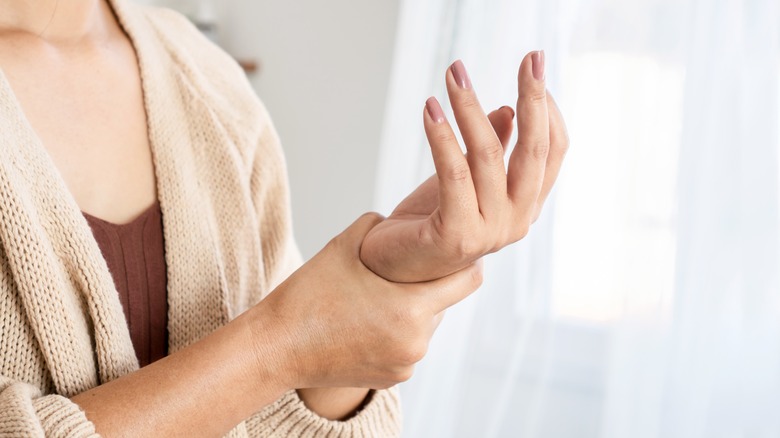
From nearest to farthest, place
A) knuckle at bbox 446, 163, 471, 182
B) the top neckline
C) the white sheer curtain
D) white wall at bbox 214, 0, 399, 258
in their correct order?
knuckle at bbox 446, 163, 471, 182
the top neckline
the white sheer curtain
white wall at bbox 214, 0, 399, 258

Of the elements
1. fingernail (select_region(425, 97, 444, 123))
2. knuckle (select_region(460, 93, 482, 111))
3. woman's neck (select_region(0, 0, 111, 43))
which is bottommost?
fingernail (select_region(425, 97, 444, 123))

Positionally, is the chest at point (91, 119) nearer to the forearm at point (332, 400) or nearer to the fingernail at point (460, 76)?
the forearm at point (332, 400)

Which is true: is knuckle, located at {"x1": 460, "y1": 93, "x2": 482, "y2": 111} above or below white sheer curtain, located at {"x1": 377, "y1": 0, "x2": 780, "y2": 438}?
above

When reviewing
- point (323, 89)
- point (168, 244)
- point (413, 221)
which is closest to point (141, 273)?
point (168, 244)

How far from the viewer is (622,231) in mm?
1489

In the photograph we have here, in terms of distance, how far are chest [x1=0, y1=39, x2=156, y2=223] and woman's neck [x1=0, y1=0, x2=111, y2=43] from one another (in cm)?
2

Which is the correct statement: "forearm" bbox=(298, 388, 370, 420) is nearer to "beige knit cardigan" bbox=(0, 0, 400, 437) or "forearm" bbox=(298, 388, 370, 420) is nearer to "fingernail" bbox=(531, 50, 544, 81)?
"beige knit cardigan" bbox=(0, 0, 400, 437)

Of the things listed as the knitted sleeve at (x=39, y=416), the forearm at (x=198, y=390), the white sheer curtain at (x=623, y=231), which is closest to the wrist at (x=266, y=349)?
the forearm at (x=198, y=390)

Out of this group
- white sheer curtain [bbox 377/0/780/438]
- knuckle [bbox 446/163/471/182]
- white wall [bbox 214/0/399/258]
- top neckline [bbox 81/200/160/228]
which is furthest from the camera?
white wall [bbox 214/0/399/258]

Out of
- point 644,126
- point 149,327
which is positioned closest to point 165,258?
point 149,327

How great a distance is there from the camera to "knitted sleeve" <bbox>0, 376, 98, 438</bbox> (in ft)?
1.65

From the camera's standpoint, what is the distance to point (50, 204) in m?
0.62

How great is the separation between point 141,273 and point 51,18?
26cm

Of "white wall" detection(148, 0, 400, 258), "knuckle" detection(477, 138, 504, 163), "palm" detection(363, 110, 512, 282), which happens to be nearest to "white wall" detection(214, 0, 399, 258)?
"white wall" detection(148, 0, 400, 258)
